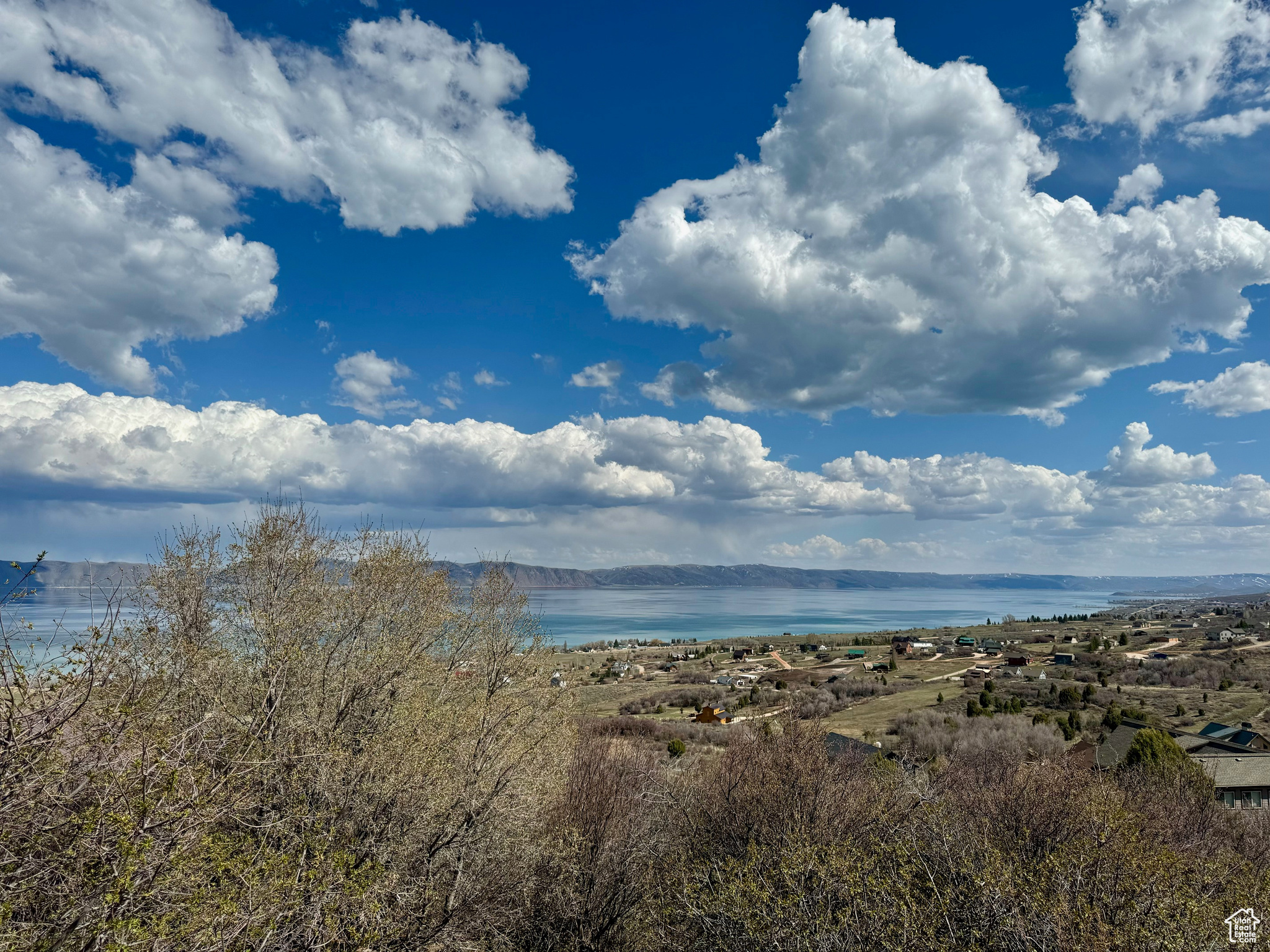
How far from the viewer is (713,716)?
6066 centimetres

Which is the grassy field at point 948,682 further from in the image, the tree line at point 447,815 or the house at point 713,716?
the tree line at point 447,815

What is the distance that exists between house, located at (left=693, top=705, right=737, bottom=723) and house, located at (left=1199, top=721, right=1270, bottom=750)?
3460cm

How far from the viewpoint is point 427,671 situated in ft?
66.6


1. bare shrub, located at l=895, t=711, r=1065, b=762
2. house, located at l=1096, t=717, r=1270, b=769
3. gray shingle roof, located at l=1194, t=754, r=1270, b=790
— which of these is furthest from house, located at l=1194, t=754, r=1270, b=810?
bare shrub, located at l=895, t=711, r=1065, b=762

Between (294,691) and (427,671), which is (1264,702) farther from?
(294,691)

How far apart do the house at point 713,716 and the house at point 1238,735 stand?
114 feet

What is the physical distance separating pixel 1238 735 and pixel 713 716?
38.2 meters

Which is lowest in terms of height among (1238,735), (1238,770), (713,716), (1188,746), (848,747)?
(713,716)

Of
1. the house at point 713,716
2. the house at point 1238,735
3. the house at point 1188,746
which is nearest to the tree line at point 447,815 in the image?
the house at point 1188,746

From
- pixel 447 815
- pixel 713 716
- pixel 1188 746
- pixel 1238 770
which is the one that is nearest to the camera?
pixel 447 815

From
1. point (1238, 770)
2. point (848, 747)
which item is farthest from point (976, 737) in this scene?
point (848, 747)

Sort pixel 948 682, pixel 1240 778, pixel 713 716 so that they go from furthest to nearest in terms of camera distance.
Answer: pixel 948 682 < pixel 713 716 < pixel 1240 778

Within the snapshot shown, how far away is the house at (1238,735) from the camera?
142ft

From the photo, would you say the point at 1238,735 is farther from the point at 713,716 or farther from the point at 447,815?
the point at 447,815
